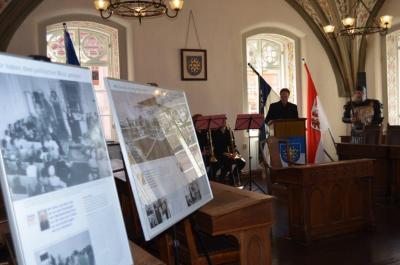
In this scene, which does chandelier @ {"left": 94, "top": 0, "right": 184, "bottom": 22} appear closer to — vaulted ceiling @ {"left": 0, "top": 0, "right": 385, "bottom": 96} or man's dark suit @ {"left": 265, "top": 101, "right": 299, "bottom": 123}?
man's dark suit @ {"left": 265, "top": 101, "right": 299, "bottom": 123}

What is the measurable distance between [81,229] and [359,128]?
292 inches

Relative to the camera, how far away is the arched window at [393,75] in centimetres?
1046

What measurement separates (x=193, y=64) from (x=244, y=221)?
632 centimetres

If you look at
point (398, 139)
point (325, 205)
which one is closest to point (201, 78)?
point (398, 139)

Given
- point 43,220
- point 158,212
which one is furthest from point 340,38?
point 43,220

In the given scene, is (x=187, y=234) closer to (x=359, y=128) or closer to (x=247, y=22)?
(x=359, y=128)

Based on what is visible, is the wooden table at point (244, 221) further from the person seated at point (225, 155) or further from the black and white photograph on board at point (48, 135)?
the person seated at point (225, 155)

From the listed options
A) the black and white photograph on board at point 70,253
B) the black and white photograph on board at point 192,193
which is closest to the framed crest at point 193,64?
the black and white photograph on board at point 192,193

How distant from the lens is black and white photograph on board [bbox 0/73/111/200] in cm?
125

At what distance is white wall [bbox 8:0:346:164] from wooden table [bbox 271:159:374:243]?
4058 millimetres

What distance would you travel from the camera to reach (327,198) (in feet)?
16.2

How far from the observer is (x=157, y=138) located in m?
2.15

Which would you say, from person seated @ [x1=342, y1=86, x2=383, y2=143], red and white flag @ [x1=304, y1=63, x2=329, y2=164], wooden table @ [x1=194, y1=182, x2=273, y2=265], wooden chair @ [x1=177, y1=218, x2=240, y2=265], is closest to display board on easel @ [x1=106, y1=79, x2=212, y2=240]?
wooden table @ [x1=194, y1=182, x2=273, y2=265]

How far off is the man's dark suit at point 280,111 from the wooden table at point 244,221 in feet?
17.7
